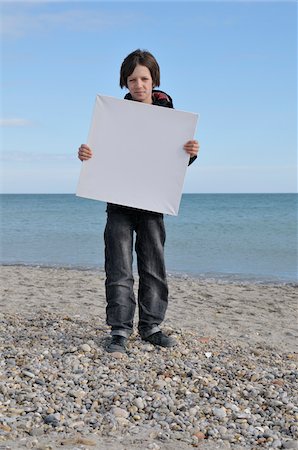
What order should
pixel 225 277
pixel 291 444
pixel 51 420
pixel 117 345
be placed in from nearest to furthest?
pixel 291 444, pixel 51 420, pixel 117 345, pixel 225 277

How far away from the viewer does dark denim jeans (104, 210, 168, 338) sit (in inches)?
203

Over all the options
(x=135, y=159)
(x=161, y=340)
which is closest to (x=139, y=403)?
(x=161, y=340)

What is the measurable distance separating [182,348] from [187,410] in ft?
4.00

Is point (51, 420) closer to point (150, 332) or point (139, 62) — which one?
point (150, 332)

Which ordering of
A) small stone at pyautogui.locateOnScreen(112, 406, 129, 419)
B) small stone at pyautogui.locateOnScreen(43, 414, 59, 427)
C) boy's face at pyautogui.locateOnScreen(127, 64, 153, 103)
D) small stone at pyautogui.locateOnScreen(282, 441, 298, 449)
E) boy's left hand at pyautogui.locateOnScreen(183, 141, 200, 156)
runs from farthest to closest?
boy's face at pyautogui.locateOnScreen(127, 64, 153, 103), boy's left hand at pyautogui.locateOnScreen(183, 141, 200, 156), small stone at pyautogui.locateOnScreen(112, 406, 129, 419), small stone at pyautogui.locateOnScreen(43, 414, 59, 427), small stone at pyautogui.locateOnScreen(282, 441, 298, 449)

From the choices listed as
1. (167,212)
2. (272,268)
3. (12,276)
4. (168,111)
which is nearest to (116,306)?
(167,212)

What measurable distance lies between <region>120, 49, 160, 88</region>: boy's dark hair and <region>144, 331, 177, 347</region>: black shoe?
2069 millimetres

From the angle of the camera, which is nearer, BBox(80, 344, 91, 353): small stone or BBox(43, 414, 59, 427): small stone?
BBox(43, 414, 59, 427): small stone

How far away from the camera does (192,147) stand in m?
4.87

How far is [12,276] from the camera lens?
1167cm

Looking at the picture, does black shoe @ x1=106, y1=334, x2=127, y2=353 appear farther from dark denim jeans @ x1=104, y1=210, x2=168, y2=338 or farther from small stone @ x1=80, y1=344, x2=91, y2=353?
small stone @ x1=80, y1=344, x2=91, y2=353

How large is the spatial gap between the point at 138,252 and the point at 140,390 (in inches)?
50.3

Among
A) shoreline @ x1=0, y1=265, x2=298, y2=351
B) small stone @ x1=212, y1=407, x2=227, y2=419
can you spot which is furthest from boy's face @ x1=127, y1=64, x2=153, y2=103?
shoreline @ x1=0, y1=265, x2=298, y2=351

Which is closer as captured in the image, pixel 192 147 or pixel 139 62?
pixel 192 147
